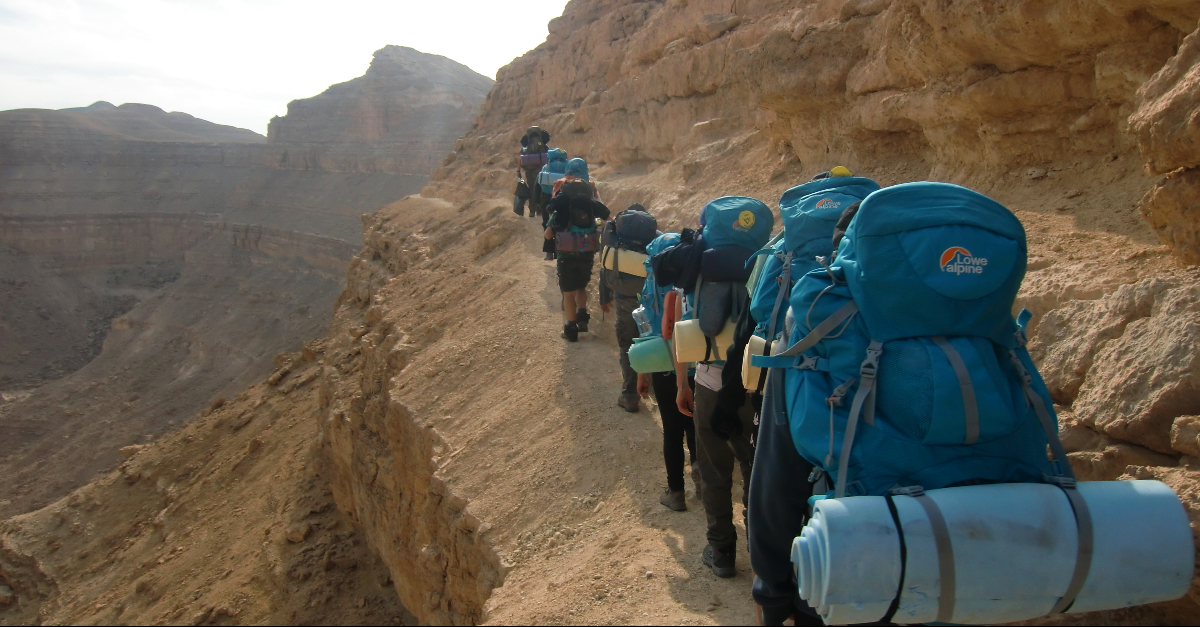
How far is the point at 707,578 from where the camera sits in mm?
3367

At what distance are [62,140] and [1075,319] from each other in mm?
68535

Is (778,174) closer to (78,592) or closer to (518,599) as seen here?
(518,599)

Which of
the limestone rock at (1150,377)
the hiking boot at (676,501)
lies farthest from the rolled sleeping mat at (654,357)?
the limestone rock at (1150,377)

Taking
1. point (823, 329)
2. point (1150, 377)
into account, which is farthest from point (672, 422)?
point (823, 329)

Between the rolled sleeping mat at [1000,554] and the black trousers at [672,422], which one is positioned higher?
the rolled sleeping mat at [1000,554]

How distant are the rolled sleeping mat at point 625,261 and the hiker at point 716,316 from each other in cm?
173

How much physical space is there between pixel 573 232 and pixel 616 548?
362 centimetres

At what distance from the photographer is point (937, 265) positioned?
1669 mm

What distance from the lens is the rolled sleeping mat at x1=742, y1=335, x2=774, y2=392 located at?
2.23m

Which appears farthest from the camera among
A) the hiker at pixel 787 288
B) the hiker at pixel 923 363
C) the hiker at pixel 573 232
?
the hiker at pixel 573 232

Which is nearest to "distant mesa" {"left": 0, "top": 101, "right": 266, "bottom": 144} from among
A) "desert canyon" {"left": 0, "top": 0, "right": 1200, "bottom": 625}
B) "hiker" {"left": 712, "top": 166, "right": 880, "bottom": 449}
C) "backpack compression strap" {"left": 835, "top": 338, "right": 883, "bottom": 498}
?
"desert canyon" {"left": 0, "top": 0, "right": 1200, "bottom": 625}

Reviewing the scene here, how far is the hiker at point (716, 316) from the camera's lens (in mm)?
3146

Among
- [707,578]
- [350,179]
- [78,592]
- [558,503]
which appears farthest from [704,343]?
[350,179]

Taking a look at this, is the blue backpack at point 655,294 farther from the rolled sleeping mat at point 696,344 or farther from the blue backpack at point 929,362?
the blue backpack at point 929,362
